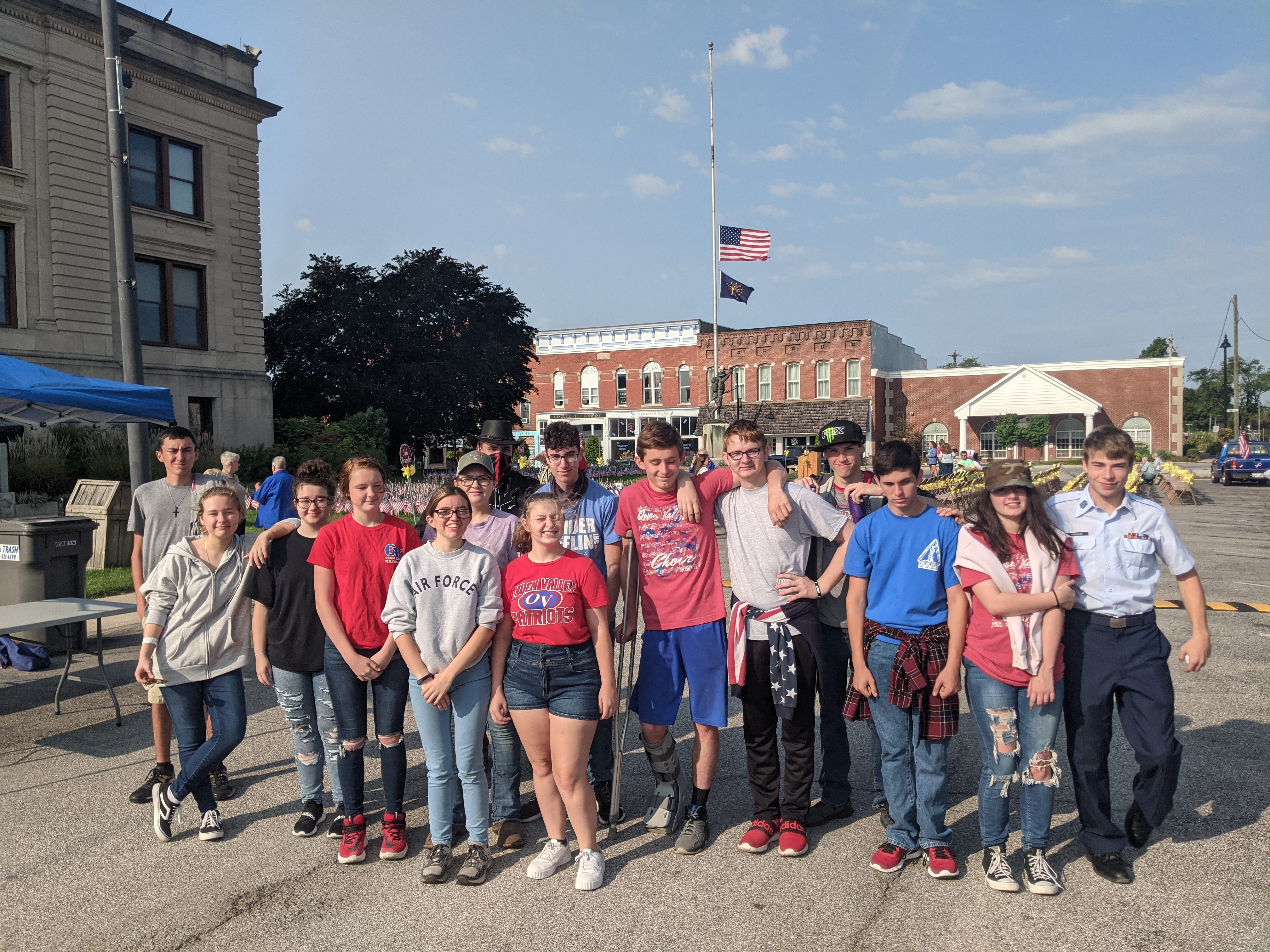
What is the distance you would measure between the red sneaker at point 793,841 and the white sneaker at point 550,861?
1.02 meters

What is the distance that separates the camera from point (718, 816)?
4578 millimetres

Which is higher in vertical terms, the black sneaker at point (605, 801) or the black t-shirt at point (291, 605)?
the black t-shirt at point (291, 605)

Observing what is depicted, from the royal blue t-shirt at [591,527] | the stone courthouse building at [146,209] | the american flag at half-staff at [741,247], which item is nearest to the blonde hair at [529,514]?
the royal blue t-shirt at [591,527]

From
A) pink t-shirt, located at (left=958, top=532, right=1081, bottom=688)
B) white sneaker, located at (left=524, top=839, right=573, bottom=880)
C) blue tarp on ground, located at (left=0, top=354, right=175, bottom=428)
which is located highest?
blue tarp on ground, located at (left=0, top=354, right=175, bottom=428)

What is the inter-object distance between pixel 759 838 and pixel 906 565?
4.90ft

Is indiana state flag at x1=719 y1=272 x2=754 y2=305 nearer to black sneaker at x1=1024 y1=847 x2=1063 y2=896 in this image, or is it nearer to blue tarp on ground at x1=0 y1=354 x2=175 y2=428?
blue tarp on ground at x1=0 y1=354 x2=175 y2=428

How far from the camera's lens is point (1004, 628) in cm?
374

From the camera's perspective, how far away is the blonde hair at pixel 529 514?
3.94 m

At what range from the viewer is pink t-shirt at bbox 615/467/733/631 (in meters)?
4.21

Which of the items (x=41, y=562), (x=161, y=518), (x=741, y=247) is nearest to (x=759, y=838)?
(x=161, y=518)

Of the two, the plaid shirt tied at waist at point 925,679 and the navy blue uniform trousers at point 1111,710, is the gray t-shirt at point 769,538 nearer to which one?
the plaid shirt tied at waist at point 925,679

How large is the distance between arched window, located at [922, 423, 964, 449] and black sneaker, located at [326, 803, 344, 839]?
48.8 meters

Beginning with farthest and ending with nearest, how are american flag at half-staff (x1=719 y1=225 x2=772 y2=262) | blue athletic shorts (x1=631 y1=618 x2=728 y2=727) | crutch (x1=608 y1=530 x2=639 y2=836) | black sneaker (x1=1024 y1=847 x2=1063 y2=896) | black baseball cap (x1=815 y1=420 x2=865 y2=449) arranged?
american flag at half-staff (x1=719 y1=225 x2=772 y2=262) < black baseball cap (x1=815 y1=420 x2=865 y2=449) < crutch (x1=608 y1=530 x2=639 y2=836) < blue athletic shorts (x1=631 y1=618 x2=728 y2=727) < black sneaker (x1=1024 y1=847 x2=1063 y2=896)

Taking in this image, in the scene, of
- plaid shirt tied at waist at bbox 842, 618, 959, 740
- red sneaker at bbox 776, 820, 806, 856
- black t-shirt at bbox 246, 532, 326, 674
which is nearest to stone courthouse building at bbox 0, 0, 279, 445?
black t-shirt at bbox 246, 532, 326, 674
